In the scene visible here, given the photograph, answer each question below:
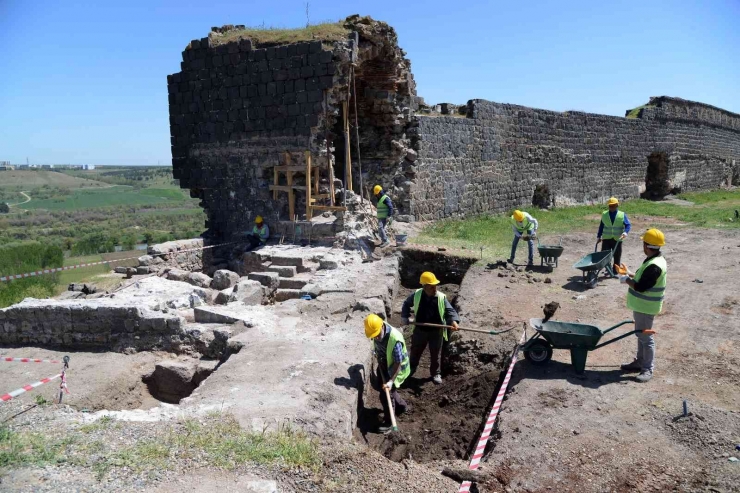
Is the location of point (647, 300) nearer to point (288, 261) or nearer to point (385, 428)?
point (385, 428)

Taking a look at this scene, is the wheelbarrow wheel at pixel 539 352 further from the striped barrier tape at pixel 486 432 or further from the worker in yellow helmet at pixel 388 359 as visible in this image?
the worker in yellow helmet at pixel 388 359

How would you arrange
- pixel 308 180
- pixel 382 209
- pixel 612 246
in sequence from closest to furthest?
pixel 612 246, pixel 308 180, pixel 382 209

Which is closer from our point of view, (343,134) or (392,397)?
(392,397)

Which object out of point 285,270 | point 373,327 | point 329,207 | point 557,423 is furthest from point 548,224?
point 557,423

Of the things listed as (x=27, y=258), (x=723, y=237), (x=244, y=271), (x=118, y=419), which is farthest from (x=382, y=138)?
(x=27, y=258)

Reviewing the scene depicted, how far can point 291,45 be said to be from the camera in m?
11.2

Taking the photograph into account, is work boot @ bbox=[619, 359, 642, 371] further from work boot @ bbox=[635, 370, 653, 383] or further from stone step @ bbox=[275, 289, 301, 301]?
stone step @ bbox=[275, 289, 301, 301]

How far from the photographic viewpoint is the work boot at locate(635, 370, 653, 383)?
17.6ft

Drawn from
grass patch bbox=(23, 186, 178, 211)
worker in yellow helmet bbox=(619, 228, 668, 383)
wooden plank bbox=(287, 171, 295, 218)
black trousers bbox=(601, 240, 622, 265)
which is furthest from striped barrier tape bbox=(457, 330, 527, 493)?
grass patch bbox=(23, 186, 178, 211)

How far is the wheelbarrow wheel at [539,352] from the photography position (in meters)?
5.73

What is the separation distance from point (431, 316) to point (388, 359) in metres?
1.07

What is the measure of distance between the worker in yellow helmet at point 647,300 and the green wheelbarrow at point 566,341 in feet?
0.45

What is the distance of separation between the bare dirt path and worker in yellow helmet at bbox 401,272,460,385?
0.85m

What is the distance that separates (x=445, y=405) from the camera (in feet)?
19.7
